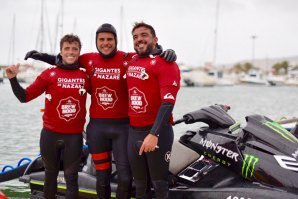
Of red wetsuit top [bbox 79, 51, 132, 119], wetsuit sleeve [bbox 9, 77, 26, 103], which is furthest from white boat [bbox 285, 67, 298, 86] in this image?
wetsuit sleeve [bbox 9, 77, 26, 103]

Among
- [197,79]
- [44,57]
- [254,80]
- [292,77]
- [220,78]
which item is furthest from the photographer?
[292,77]

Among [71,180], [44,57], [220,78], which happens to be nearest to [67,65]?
[44,57]

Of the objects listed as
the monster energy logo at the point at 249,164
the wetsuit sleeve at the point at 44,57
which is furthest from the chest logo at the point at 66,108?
the monster energy logo at the point at 249,164

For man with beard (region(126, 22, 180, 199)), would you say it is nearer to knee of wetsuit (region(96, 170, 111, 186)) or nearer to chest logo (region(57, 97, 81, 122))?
knee of wetsuit (region(96, 170, 111, 186))

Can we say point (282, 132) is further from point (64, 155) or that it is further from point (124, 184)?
point (64, 155)

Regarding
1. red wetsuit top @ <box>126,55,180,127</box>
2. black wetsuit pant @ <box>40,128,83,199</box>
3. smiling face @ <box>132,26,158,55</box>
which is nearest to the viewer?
red wetsuit top @ <box>126,55,180,127</box>

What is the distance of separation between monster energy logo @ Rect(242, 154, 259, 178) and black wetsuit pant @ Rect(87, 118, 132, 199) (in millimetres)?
1038

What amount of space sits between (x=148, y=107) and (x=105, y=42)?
779 mm

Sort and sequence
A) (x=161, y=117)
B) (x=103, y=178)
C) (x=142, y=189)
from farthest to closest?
(x=103, y=178)
(x=142, y=189)
(x=161, y=117)

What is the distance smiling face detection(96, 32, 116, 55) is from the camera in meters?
3.95

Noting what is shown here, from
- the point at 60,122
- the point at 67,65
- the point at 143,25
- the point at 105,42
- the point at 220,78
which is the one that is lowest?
the point at 220,78

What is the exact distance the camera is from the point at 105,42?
3961 millimetres

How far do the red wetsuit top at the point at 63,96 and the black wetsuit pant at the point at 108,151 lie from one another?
18cm

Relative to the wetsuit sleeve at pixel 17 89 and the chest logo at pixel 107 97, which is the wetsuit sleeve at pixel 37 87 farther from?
the chest logo at pixel 107 97
